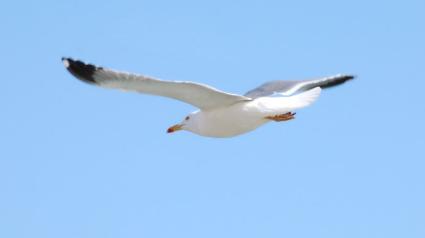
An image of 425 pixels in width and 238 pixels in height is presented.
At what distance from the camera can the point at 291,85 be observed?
13.5 m

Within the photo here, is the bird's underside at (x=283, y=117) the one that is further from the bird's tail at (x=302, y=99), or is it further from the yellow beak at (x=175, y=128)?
the yellow beak at (x=175, y=128)

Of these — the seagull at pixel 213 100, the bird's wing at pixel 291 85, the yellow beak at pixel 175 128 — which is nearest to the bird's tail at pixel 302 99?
the seagull at pixel 213 100

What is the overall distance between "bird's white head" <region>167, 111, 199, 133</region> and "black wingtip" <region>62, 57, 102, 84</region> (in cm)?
175

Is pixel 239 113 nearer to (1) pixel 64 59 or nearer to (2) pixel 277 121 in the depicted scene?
(2) pixel 277 121

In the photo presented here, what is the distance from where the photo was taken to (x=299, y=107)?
12016mm

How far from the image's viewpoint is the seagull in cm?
1123

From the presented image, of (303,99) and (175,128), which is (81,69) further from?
(303,99)

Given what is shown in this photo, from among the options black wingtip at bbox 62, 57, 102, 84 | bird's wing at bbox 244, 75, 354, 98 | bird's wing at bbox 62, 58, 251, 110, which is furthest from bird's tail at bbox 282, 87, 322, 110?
black wingtip at bbox 62, 57, 102, 84

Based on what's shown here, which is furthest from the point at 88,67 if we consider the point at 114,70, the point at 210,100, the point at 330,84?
the point at 330,84

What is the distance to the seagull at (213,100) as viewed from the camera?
11.2 meters

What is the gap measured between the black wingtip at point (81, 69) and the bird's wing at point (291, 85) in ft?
6.87

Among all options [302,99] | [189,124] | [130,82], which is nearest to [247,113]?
[302,99]

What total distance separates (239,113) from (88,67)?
5.82ft

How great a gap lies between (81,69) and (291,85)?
308 centimetres
